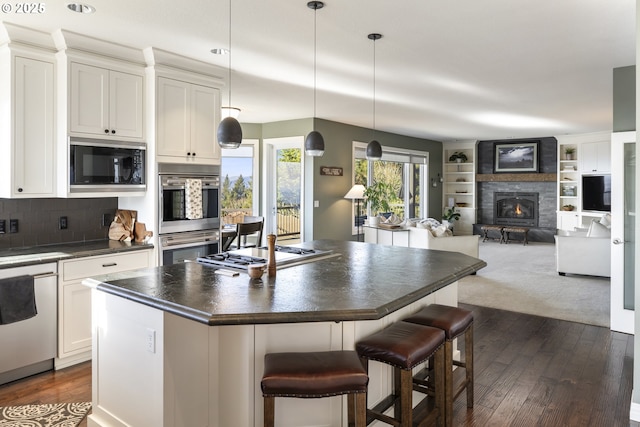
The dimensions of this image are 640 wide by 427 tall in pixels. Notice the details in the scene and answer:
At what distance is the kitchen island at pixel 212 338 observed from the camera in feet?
6.71

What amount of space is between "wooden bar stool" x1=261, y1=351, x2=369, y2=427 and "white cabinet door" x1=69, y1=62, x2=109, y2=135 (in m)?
2.65

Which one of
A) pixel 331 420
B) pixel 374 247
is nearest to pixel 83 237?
pixel 374 247

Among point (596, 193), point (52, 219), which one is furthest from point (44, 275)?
point (596, 193)

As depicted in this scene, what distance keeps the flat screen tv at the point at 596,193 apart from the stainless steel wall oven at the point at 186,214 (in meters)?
8.50

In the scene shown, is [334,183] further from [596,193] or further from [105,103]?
[596,193]

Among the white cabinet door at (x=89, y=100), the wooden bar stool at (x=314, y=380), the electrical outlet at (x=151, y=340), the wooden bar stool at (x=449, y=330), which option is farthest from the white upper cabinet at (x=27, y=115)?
the wooden bar stool at (x=449, y=330)

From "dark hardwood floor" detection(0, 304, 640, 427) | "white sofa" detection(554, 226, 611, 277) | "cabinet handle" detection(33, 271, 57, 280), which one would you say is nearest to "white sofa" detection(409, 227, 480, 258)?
"white sofa" detection(554, 226, 611, 277)

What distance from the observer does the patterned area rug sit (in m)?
2.68

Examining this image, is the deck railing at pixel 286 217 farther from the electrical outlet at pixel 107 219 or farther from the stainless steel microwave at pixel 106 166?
the stainless steel microwave at pixel 106 166

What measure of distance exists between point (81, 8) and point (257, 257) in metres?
2.03

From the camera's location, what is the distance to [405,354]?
2.14 metres

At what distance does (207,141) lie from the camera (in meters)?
4.45

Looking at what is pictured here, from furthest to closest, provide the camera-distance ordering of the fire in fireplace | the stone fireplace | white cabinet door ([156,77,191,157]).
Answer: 1. the fire in fireplace
2. the stone fireplace
3. white cabinet door ([156,77,191,157])

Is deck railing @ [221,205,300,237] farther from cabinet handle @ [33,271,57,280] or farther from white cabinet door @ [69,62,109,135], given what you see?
cabinet handle @ [33,271,57,280]
